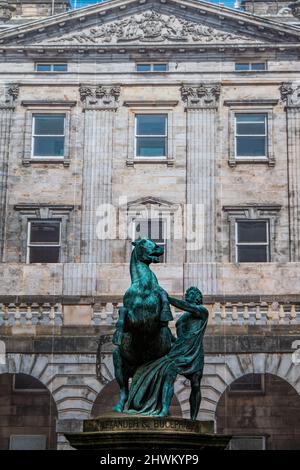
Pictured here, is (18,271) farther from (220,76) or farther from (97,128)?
(220,76)

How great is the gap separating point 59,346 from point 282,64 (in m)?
13.8

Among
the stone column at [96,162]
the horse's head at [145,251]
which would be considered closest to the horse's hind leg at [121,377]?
the horse's head at [145,251]

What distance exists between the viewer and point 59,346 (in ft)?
81.5

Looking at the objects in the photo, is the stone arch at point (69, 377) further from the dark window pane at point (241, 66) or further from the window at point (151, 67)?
the dark window pane at point (241, 66)

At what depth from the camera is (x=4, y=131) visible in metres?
32.9

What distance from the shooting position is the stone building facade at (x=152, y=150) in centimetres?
3091

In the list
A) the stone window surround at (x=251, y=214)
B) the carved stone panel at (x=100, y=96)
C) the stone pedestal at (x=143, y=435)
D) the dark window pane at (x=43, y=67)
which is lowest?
the stone pedestal at (x=143, y=435)

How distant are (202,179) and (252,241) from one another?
2595 mm

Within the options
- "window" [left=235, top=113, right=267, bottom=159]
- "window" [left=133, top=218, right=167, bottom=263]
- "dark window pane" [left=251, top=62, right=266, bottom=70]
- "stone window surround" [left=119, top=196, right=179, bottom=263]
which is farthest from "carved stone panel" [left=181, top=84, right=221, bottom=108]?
"window" [left=133, top=218, right=167, bottom=263]

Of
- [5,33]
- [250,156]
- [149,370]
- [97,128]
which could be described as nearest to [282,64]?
[250,156]

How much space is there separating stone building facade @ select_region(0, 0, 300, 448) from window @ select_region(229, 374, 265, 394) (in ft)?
0.13

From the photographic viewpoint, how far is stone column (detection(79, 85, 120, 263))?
3158 cm

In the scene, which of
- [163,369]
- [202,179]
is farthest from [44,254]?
[163,369]

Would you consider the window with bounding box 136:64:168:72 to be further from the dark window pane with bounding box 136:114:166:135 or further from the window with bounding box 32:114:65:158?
the window with bounding box 32:114:65:158
